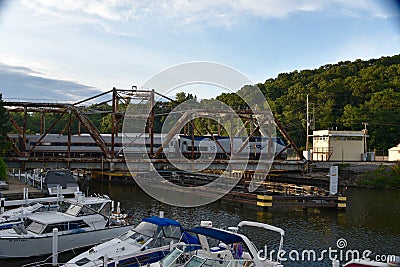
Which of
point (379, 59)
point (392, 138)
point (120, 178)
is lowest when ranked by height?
point (120, 178)

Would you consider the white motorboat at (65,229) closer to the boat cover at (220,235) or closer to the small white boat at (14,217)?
the small white boat at (14,217)

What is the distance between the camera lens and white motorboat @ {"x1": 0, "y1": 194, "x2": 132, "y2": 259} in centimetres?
1833

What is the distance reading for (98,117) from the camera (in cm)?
12188

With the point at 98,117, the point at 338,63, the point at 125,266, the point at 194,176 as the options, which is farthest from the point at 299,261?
the point at 98,117

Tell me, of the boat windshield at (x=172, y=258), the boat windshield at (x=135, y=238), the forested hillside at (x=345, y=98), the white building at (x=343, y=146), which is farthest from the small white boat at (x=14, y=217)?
the forested hillside at (x=345, y=98)

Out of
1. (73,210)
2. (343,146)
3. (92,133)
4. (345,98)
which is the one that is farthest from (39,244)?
(345,98)

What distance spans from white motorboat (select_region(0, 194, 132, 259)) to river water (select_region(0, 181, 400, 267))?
25.2 inches

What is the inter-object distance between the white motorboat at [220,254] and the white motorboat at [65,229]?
697cm

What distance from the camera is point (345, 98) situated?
89.7 metres

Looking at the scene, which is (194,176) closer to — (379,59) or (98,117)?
(379,59)

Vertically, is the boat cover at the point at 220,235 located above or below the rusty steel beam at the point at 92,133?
below

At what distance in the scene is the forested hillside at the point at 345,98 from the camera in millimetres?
77000

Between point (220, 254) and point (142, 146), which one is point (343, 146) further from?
point (220, 254)

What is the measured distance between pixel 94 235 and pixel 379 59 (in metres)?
94.3
